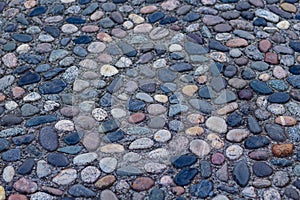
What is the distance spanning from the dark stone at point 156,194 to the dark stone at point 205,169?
0.16m

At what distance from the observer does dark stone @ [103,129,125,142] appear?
2197 mm

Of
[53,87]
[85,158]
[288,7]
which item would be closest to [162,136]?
[85,158]

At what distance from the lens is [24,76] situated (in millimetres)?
2473

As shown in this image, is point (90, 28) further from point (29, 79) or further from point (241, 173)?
point (241, 173)

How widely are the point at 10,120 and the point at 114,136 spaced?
1.39 feet

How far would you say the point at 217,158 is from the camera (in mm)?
2105

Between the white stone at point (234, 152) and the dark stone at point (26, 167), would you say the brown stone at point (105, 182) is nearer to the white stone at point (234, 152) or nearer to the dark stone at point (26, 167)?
the dark stone at point (26, 167)

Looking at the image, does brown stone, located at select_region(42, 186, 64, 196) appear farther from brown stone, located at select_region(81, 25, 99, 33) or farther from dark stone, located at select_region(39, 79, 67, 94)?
brown stone, located at select_region(81, 25, 99, 33)

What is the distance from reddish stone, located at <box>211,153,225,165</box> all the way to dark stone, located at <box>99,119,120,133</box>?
392 mm

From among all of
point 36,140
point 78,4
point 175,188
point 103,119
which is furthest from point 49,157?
point 78,4

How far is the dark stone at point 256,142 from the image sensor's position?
2145mm

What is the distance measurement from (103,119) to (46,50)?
509 mm

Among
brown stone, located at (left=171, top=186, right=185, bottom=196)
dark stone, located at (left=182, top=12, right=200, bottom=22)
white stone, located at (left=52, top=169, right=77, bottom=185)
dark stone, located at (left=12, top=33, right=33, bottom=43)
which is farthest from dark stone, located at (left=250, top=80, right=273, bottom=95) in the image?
dark stone, located at (left=12, top=33, right=33, bottom=43)

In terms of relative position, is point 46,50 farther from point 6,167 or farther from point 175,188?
point 175,188
